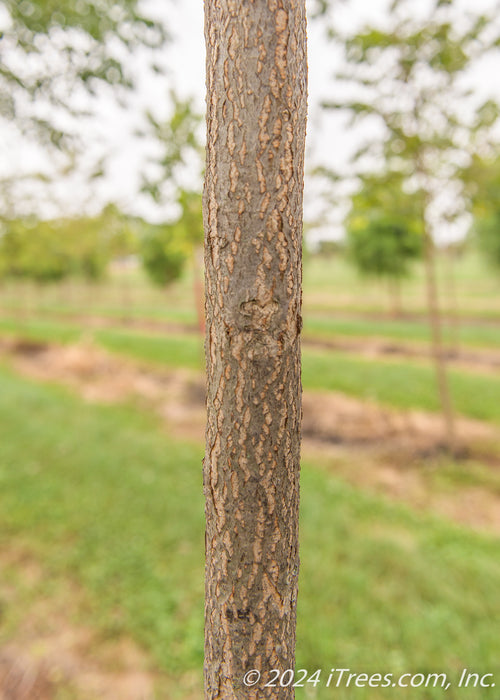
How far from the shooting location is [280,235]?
1.09 meters

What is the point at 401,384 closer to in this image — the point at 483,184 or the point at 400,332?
the point at 483,184

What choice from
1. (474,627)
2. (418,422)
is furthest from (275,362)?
(418,422)

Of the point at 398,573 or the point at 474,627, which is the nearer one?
the point at 474,627

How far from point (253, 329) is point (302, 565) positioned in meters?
3.27

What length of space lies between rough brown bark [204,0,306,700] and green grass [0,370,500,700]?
1.96 metres

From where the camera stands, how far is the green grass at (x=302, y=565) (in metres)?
2.85

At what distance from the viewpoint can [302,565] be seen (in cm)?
370

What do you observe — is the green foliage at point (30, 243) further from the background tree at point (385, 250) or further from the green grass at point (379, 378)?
the background tree at point (385, 250)

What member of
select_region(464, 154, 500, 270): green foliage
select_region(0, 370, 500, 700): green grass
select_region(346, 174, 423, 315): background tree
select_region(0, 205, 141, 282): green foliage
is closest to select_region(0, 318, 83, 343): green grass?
select_region(0, 205, 141, 282): green foliage

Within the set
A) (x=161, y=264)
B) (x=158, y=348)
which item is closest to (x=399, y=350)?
(x=158, y=348)

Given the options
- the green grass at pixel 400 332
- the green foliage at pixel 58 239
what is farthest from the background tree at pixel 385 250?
the green foliage at pixel 58 239

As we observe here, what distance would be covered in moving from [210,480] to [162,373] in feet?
34.5

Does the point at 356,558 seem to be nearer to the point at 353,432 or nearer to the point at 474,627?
the point at 474,627
